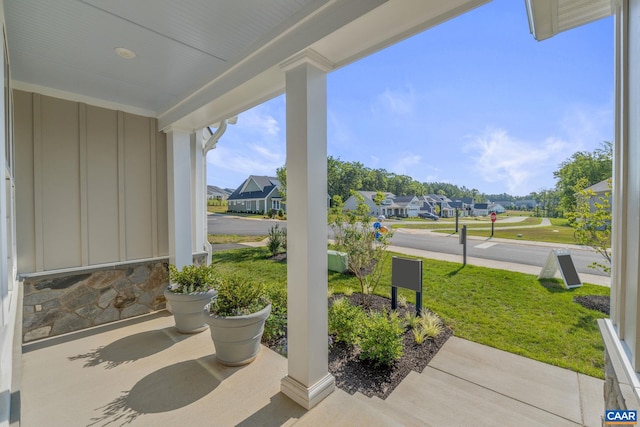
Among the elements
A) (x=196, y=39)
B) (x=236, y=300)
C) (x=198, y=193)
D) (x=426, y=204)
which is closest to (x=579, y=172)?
(x=236, y=300)

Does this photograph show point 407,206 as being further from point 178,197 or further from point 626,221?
point 626,221

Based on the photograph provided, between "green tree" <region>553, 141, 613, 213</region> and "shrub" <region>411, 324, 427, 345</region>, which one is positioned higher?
"green tree" <region>553, 141, 613, 213</region>

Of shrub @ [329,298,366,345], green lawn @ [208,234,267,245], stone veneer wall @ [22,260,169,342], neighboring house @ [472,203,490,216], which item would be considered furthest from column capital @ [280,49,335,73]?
neighboring house @ [472,203,490,216]

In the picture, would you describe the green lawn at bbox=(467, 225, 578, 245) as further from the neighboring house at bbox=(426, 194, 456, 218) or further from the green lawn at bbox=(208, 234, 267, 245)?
the green lawn at bbox=(208, 234, 267, 245)

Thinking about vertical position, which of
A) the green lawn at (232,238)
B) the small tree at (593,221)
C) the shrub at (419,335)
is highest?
the small tree at (593,221)

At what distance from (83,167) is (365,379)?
13.4ft

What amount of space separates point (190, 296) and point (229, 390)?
1171 millimetres

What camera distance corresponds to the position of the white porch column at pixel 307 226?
183cm

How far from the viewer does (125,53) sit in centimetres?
220

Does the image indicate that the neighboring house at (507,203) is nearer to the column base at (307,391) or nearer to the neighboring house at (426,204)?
the neighboring house at (426,204)

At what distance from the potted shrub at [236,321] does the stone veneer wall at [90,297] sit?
1.72 meters

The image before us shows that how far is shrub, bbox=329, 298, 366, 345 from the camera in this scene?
323 cm

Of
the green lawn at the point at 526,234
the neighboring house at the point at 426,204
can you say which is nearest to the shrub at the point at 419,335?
the green lawn at the point at 526,234

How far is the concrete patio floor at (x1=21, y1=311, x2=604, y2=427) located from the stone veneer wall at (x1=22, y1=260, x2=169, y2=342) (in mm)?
172
